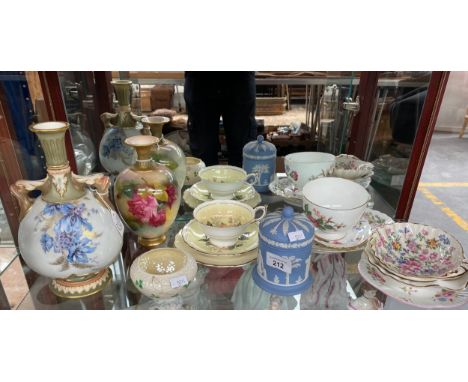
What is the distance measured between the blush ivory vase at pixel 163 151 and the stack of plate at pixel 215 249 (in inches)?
6.8

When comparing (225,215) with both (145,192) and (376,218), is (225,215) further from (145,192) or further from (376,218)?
(376,218)

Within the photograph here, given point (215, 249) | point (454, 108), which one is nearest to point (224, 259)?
point (215, 249)

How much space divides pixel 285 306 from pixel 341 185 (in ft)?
1.19

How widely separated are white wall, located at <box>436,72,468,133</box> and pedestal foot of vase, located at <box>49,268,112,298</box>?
1.90 m

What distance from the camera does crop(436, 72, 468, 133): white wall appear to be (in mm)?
1990

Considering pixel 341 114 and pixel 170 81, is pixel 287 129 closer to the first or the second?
pixel 341 114

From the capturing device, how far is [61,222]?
2.16ft

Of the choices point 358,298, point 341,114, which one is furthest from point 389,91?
point 358,298

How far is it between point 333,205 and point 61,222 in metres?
0.65

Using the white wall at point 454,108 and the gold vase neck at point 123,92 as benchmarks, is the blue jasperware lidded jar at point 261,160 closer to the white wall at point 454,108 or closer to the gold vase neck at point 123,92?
the gold vase neck at point 123,92

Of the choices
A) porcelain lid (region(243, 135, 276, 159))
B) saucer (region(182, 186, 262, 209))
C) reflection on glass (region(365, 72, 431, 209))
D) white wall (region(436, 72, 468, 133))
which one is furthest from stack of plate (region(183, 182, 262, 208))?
white wall (region(436, 72, 468, 133))

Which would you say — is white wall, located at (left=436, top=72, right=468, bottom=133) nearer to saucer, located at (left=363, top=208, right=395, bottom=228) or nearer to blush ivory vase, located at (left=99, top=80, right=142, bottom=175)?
saucer, located at (left=363, top=208, right=395, bottom=228)

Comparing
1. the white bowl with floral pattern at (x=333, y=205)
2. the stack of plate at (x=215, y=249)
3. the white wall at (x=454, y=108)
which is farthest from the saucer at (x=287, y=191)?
the white wall at (x=454, y=108)

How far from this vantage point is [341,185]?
0.94 meters
